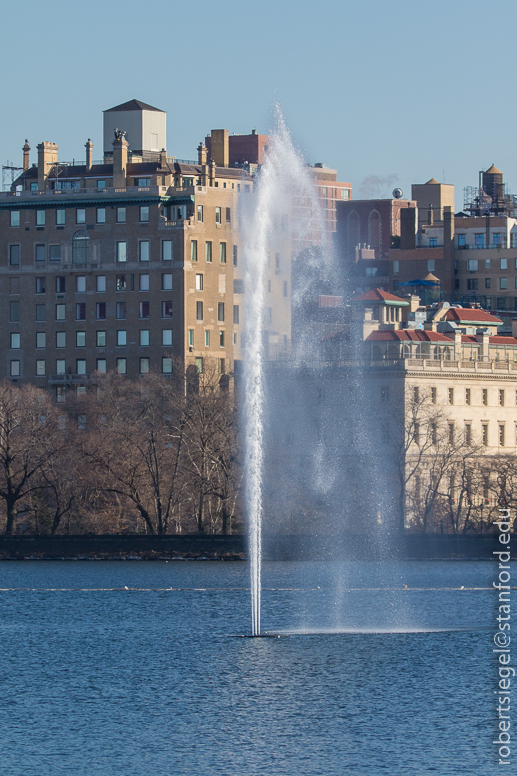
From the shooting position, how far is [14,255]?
552 ft

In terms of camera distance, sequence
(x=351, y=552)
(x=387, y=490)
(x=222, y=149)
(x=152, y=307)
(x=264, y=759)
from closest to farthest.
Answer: (x=264, y=759)
(x=351, y=552)
(x=387, y=490)
(x=152, y=307)
(x=222, y=149)

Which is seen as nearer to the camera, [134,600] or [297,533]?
[134,600]

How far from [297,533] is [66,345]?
51.0 m

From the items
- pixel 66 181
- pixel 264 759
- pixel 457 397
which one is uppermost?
pixel 66 181

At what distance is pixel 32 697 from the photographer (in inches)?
2464

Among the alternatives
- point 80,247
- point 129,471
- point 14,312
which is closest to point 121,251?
point 80,247

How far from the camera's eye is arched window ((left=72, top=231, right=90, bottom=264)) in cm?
16612

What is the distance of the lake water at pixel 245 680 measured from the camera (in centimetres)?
5259

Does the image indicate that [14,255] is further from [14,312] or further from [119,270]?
[119,270]

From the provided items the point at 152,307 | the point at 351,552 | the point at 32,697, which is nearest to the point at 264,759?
the point at 32,697

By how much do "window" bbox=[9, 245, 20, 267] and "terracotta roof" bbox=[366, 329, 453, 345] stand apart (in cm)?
3652

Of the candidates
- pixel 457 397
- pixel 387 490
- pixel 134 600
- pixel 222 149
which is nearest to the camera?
pixel 134 600

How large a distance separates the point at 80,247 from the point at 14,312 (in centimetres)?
Result: 891

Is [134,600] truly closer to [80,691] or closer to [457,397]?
[80,691]
